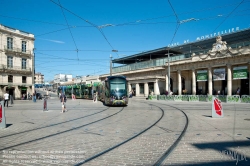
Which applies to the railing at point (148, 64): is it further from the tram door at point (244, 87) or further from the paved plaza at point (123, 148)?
the paved plaza at point (123, 148)

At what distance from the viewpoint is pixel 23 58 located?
1753 inches

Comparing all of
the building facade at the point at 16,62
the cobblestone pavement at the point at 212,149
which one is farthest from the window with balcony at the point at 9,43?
the cobblestone pavement at the point at 212,149

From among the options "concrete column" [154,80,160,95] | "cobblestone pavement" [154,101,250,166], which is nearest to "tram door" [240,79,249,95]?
"concrete column" [154,80,160,95]

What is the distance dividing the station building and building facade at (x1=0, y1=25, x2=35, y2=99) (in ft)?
93.5

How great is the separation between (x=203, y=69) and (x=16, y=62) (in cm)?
4159

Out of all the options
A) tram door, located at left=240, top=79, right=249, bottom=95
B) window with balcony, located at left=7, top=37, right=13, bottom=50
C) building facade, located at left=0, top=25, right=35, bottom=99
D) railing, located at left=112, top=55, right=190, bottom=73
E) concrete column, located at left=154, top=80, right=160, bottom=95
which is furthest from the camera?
concrete column, located at left=154, top=80, right=160, bottom=95

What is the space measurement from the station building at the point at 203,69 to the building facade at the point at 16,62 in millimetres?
28492

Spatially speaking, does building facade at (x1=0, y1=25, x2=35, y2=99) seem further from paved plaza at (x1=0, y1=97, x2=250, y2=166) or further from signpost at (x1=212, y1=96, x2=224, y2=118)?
signpost at (x1=212, y1=96, x2=224, y2=118)

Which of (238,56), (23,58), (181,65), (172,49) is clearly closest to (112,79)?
(238,56)

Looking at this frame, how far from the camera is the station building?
35.9 m

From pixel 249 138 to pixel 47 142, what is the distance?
728 centimetres

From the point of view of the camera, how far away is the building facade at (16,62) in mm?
39969

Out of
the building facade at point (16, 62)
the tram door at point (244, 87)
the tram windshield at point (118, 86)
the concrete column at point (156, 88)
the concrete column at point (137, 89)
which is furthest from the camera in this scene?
the concrete column at point (137, 89)

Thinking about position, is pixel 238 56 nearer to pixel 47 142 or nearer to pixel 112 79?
pixel 112 79
